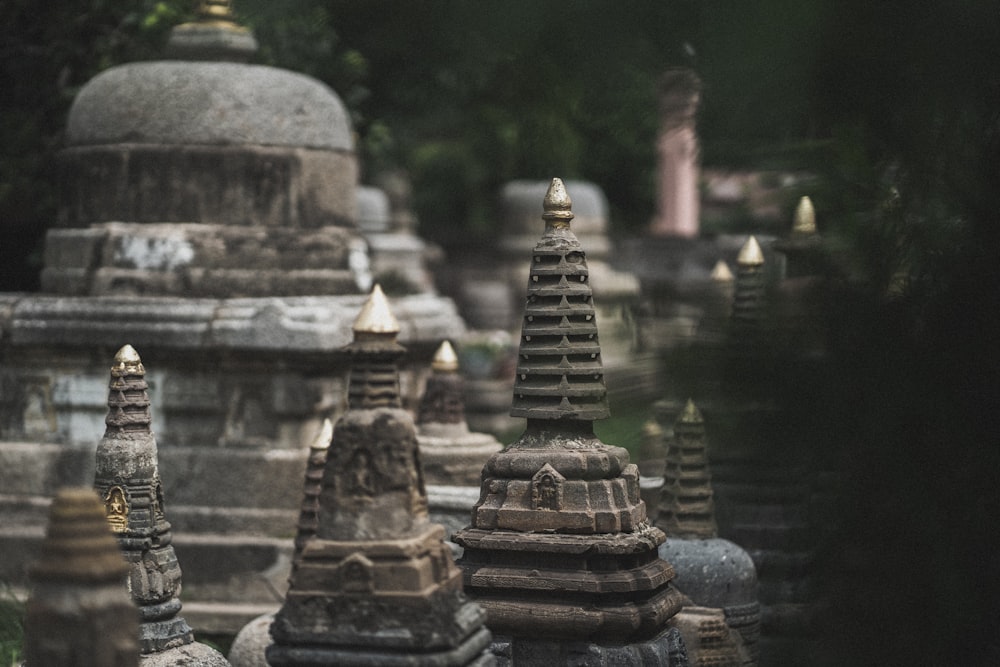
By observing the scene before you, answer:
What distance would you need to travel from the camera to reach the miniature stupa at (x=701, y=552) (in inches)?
244

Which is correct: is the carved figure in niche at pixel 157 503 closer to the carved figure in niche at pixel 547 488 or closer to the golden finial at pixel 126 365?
the golden finial at pixel 126 365

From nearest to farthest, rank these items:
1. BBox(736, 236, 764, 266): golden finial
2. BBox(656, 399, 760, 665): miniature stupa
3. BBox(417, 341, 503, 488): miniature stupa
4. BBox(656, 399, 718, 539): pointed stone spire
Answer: BBox(656, 399, 760, 665): miniature stupa < BBox(656, 399, 718, 539): pointed stone spire < BBox(736, 236, 764, 266): golden finial < BBox(417, 341, 503, 488): miniature stupa

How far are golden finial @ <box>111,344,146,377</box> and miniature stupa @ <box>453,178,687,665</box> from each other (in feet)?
4.08

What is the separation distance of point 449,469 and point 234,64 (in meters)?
2.50

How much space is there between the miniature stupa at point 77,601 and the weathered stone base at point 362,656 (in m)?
0.81

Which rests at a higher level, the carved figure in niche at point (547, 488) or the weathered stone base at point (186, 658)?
the carved figure in niche at point (547, 488)

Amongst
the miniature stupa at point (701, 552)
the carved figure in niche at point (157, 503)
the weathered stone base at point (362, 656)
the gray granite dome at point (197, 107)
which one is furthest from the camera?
the gray granite dome at point (197, 107)

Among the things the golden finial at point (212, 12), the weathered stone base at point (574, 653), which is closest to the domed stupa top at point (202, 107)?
the golden finial at point (212, 12)

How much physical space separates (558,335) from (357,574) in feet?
5.63


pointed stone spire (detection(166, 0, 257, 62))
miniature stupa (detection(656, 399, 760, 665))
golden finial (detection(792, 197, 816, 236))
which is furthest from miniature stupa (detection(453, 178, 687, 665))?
pointed stone spire (detection(166, 0, 257, 62))

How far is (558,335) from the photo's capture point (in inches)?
214

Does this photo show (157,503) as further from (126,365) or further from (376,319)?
(376,319)

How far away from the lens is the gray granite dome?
8.34m

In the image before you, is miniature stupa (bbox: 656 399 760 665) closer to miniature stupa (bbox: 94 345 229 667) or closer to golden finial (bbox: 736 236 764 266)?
golden finial (bbox: 736 236 764 266)
